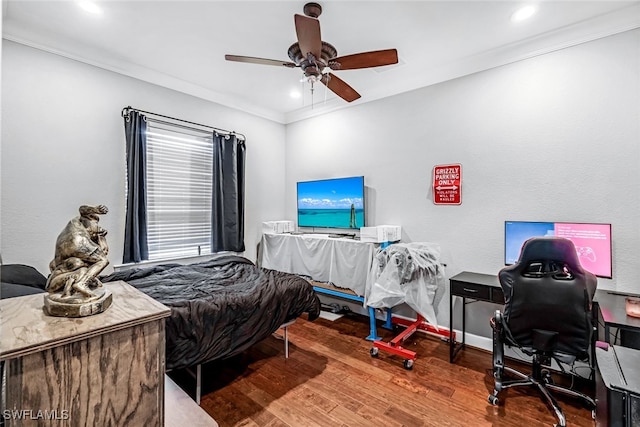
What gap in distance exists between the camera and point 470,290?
2664 mm

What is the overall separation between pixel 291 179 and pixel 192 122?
164cm

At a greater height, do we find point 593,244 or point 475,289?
point 593,244

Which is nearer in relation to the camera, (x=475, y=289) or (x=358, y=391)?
(x=358, y=391)

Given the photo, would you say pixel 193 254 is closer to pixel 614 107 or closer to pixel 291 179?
pixel 291 179

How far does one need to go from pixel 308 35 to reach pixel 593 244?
8.78ft

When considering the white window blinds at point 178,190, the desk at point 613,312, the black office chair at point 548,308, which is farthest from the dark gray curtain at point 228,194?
the desk at point 613,312

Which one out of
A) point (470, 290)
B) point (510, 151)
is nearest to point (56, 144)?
point (470, 290)

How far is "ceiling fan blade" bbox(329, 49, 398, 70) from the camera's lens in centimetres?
220

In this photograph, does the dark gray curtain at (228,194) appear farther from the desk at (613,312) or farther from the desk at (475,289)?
the desk at (613,312)

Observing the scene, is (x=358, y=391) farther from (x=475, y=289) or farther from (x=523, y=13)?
(x=523, y=13)

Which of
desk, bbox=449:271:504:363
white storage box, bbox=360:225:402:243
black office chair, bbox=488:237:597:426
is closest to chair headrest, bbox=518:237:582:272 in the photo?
black office chair, bbox=488:237:597:426

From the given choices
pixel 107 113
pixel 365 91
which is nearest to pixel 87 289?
pixel 107 113

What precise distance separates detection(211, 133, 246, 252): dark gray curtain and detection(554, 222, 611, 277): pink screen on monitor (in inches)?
138

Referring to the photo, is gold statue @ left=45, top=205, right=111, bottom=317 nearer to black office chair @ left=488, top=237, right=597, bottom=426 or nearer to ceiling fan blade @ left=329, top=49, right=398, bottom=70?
ceiling fan blade @ left=329, top=49, right=398, bottom=70
